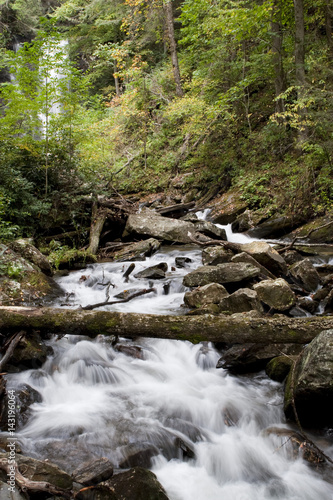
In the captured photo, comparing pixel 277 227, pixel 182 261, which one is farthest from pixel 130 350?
pixel 277 227

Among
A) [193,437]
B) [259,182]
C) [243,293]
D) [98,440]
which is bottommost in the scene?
[193,437]

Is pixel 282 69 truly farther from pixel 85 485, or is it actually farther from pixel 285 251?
pixel 85 485

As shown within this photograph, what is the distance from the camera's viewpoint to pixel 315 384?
3076mm

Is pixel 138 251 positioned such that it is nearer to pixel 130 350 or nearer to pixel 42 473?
pixel 130 350

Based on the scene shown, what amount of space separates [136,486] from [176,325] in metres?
1.50

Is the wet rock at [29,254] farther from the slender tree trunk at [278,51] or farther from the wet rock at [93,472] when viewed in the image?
the slender tree trunk at [278,51]

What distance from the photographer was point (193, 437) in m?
3.56

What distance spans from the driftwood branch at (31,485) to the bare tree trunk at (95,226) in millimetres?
7501

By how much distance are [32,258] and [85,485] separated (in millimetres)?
5710

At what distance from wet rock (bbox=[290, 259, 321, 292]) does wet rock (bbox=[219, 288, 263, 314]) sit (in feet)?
5.69

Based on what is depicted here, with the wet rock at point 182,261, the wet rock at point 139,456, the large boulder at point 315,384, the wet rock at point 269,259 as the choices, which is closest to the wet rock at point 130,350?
the wet rock at point 139,456

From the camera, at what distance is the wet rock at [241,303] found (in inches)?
210

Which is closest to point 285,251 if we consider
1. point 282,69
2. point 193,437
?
point 193,437

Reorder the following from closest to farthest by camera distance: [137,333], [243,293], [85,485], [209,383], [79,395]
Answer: [85,485] < [137,333] < [79,395] < [209,383] < [243,293]
